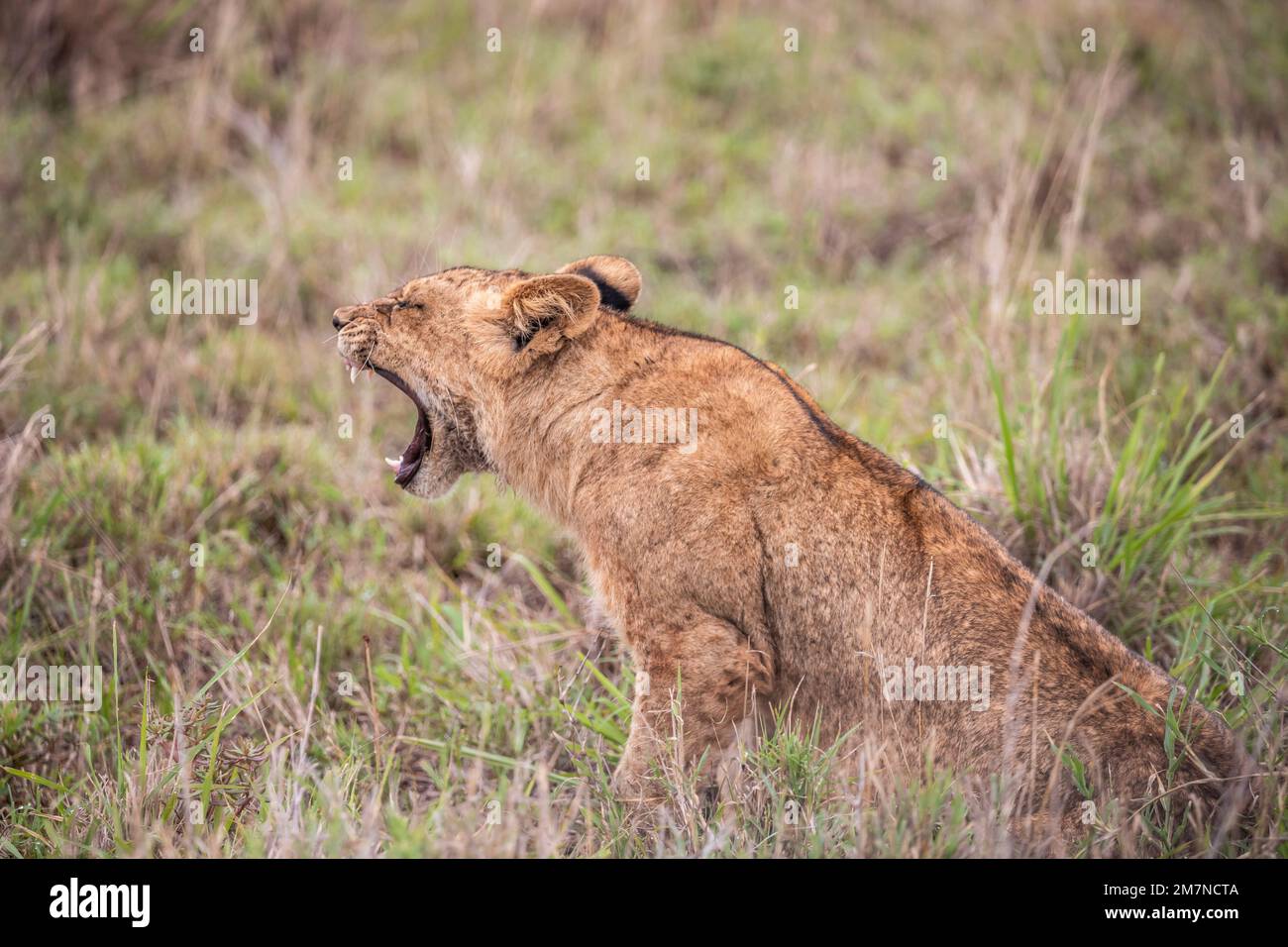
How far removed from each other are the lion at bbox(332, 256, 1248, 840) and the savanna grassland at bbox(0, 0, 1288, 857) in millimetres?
210

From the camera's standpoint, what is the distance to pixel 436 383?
15.7 feet

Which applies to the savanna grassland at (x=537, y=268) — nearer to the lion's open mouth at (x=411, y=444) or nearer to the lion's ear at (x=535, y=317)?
the lion's open mouth at (x=411, y=444)

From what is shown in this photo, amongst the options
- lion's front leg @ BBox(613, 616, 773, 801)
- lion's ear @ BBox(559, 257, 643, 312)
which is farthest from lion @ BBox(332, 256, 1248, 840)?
lion's ear @ BBox(559, 257, 643, 312)

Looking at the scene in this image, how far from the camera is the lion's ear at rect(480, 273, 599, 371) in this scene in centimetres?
445

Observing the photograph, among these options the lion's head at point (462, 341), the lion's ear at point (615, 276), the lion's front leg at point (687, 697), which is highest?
the lion's ear at point (615, 276)

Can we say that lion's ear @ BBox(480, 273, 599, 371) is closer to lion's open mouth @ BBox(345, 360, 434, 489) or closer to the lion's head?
the lion's head

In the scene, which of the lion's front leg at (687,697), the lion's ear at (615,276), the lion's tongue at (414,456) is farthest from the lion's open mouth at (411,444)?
the lion's front leg at (687,697)

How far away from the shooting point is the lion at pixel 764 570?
3852 millimetres

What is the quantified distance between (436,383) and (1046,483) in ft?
9.39

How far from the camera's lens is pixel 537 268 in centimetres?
822

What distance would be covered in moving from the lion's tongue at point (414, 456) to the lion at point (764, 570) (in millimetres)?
87

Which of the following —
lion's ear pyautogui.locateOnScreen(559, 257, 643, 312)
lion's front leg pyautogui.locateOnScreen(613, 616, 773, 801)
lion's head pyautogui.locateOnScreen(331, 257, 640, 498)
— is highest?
lion's ear pyautogui.locateOnScreen(559, 257, 643, 312)

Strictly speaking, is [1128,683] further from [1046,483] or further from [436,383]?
[436,383]

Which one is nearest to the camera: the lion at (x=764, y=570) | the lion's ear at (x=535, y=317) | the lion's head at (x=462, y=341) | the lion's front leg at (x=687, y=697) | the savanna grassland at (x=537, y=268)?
the lion at (x=764, y=570)
